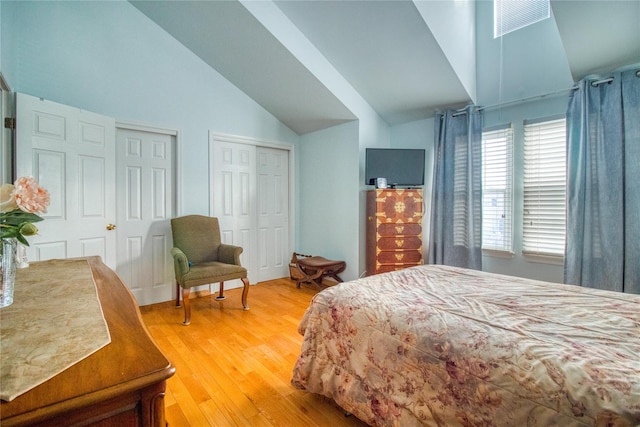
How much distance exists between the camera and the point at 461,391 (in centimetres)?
104

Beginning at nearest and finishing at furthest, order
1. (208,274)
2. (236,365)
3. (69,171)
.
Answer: (236,365) < (69,171) < (208,274)

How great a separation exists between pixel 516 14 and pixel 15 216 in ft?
13.9

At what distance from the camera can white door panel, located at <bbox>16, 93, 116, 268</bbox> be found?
232 centimetres

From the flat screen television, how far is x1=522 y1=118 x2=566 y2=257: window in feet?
Answer: 3.62

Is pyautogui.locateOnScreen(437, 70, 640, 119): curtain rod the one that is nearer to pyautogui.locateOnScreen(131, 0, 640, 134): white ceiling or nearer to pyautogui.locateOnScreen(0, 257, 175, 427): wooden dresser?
pyautogui.locateOnScreen(131, 0, 640, 134): white ceiling

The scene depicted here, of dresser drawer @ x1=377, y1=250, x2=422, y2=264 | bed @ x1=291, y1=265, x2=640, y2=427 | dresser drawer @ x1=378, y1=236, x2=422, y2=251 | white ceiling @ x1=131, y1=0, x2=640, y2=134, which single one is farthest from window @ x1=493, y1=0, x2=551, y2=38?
bed @ x1=291, y1=265, x2=640, y2=427

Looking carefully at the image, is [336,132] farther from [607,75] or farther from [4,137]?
[4,137]

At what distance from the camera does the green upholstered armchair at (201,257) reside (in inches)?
110

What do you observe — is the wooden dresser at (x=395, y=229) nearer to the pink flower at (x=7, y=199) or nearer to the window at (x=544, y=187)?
the window at (x=544, y=187)

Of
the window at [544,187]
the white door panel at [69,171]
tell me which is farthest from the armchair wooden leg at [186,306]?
the window at [544,187]

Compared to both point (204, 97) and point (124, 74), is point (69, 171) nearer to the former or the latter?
point (124, 74)

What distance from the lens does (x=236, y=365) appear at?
2066 millimetres

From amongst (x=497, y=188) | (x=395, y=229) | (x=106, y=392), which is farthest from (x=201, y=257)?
(x=497, y=188)

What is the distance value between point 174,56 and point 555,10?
3.67 meters
